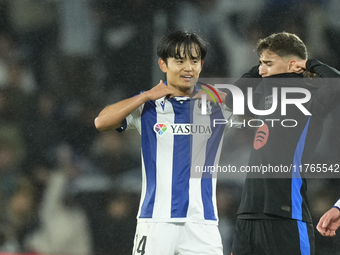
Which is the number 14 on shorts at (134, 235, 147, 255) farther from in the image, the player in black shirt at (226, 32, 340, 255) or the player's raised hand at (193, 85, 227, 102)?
the player's raised hand at (193, 85, 227, 102)

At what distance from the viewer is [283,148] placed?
230 cm

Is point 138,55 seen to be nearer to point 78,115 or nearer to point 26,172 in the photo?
point 78,115

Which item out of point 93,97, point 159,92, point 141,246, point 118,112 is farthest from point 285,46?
point 93,97

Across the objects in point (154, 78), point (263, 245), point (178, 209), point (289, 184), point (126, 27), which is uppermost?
point (126, 27)

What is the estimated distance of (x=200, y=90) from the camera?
2402mm

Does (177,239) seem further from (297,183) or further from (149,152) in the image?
(297,183)

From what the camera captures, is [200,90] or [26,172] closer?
[200,90]

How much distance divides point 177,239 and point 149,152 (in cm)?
43

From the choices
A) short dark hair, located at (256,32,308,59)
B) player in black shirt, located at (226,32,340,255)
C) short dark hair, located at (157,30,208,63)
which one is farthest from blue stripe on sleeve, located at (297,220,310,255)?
short dark hair, located at (157,30,208,63)

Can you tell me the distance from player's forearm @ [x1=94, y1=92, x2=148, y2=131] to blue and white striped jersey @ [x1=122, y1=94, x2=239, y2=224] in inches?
3.6

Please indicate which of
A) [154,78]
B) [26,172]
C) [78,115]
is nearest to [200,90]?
[154,78]

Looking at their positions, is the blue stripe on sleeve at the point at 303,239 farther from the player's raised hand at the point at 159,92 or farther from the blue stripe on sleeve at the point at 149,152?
the player's raised hand at the point at 159,92

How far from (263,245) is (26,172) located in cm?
249

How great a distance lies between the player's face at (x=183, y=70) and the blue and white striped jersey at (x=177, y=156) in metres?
0.07
